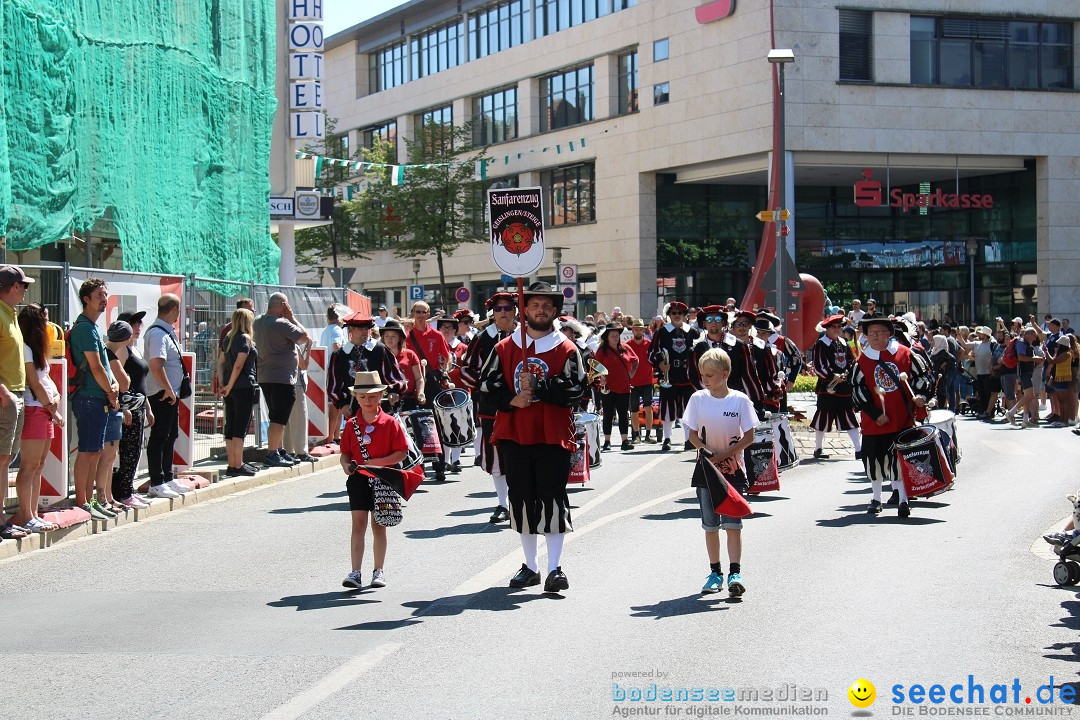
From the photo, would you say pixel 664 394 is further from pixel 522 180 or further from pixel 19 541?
pixel 522 180

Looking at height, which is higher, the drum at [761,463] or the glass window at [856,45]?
the glass window at [856,45]

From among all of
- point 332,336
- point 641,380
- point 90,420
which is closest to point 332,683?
point 90,420

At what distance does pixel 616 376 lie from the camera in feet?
63.6

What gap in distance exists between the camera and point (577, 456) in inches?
455

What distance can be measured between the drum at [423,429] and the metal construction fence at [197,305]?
2395 mm

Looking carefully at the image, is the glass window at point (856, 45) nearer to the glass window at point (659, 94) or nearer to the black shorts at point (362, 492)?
the glass window at point (659, 94)

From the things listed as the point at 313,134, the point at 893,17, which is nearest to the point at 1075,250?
the point at 893,17

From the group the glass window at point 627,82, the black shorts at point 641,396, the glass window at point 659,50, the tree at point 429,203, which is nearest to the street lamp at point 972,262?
the glass window at point 659,50

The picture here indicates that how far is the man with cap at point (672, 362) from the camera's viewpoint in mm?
18766

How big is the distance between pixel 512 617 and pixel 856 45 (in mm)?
40470

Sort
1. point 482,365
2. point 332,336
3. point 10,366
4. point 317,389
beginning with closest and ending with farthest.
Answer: point 10,366, point 482,365, point 332,336, point 317,389

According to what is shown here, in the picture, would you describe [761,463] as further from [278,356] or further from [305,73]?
[305,73]

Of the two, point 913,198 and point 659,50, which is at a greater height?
point 659,50

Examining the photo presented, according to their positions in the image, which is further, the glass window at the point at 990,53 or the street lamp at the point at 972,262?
the street lamp at the point at 972,262
